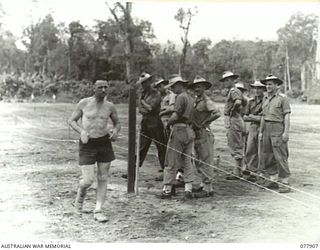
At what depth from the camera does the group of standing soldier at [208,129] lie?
4246 millimetres

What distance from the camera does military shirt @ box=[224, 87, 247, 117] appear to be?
191 inches

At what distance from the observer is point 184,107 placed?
418 cm

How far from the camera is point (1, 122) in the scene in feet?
13.9

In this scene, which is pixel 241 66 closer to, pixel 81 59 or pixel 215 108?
pixel 215 108

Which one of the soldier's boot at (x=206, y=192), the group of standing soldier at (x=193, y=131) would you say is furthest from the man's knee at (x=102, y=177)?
the soldier's boot at (x=206, y=192)

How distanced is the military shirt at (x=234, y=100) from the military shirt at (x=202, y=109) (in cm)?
50

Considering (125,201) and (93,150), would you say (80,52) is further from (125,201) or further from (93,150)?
(125,201)

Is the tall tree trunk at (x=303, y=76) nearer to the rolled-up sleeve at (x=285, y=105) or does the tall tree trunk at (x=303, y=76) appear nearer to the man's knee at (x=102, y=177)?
the rolled-up sleeve at (x=285, y=105)

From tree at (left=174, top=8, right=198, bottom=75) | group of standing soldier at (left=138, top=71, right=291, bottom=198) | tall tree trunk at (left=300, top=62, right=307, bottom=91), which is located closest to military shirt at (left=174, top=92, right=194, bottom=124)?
group of standing soldier at (left=138, top=71, right=291, bottom=198)

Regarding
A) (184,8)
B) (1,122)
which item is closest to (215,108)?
(184,8)

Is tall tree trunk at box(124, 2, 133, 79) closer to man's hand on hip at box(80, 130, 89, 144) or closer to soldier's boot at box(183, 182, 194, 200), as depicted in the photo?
man's hand on hip at box(80, 130, 89, 144)

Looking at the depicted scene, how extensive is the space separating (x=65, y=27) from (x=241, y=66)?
1640 mm

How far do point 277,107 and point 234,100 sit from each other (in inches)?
21.4

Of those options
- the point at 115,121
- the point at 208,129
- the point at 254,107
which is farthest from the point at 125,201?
the point at 254,107
